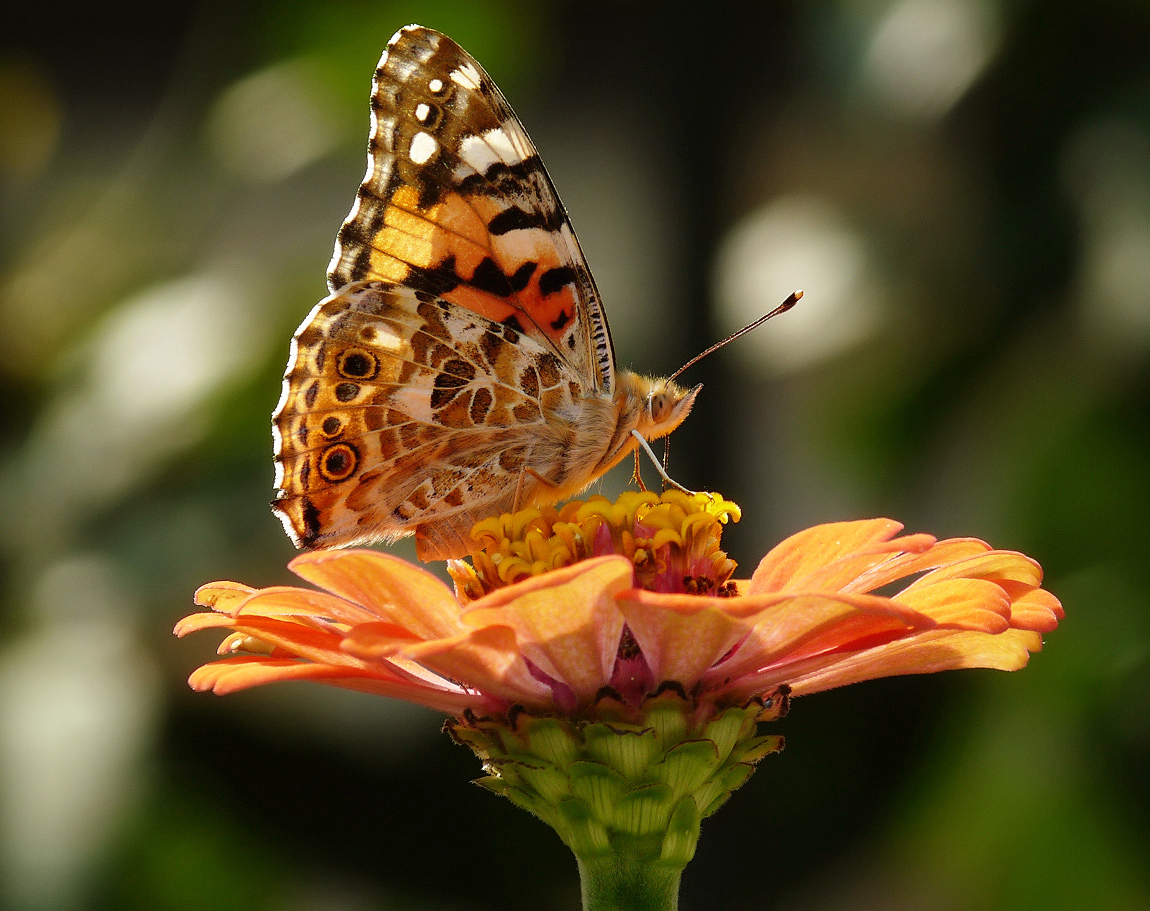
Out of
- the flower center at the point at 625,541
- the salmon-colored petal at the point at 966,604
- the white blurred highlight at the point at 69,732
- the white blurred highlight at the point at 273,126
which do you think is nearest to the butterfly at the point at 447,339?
the flower center at the point at 625,541

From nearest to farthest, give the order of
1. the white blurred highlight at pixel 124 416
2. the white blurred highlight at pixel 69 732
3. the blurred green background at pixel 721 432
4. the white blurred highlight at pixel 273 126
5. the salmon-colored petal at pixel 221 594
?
1. the salmon-colored petal at pixel 221 594
2. the white blurred highlight at pixel 69 732
3. the blurred green background at pixel 721 432
4. the white blurred highlight at pixel 124 416
5. the white blurred highlight at pixel 273 126

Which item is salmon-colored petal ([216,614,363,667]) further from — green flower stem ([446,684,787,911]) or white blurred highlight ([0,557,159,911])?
white blurred highlight ([0,557,159,911])

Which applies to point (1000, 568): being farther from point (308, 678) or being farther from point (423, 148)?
point (423, 148)

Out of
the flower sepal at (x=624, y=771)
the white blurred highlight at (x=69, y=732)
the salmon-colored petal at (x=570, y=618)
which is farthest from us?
the white blurred highlight at (x=69, y=732)

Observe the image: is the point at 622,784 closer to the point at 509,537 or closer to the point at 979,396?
the point at 509,537

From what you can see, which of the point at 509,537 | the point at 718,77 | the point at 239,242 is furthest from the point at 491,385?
the point at 239,242

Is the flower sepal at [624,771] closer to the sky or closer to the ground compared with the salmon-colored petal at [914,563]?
closer to the ground

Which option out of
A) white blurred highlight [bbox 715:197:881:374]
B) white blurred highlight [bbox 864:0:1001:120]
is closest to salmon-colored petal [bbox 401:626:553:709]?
white blurred highlight [bbox 715:197:881:374]

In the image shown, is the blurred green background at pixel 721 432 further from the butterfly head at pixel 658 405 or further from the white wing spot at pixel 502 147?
the white wing spot at pixel 502 147

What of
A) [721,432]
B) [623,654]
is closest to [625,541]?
[623,654]
